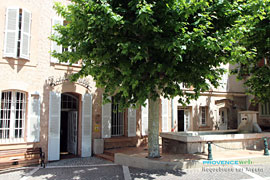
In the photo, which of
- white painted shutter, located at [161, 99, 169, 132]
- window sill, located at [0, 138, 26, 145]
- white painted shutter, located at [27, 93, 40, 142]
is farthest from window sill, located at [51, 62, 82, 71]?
white painted shutter, located at [161, 99, 169, 132]

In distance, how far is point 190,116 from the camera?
14797 millimetres

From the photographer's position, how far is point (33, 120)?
929 centimetres

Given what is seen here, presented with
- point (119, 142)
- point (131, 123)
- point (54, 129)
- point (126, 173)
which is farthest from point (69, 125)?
point (126, 173)

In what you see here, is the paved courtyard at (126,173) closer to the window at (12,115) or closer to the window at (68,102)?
the window at (12,115)

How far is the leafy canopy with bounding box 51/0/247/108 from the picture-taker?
233 inches

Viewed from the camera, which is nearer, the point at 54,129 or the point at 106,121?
the point at 54,129

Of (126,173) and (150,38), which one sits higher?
(150,38)

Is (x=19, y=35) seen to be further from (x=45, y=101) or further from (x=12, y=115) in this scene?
(x=12, y=115)

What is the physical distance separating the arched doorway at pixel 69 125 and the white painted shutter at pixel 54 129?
106 cm

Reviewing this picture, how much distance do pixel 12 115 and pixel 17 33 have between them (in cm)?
334

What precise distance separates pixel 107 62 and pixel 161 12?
2.15 m

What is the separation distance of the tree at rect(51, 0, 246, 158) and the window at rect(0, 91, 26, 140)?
322 cm

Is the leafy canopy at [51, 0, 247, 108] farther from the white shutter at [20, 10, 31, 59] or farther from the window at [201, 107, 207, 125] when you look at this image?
the window at [201, 107, 207, 125]

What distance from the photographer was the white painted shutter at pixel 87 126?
1044cm
